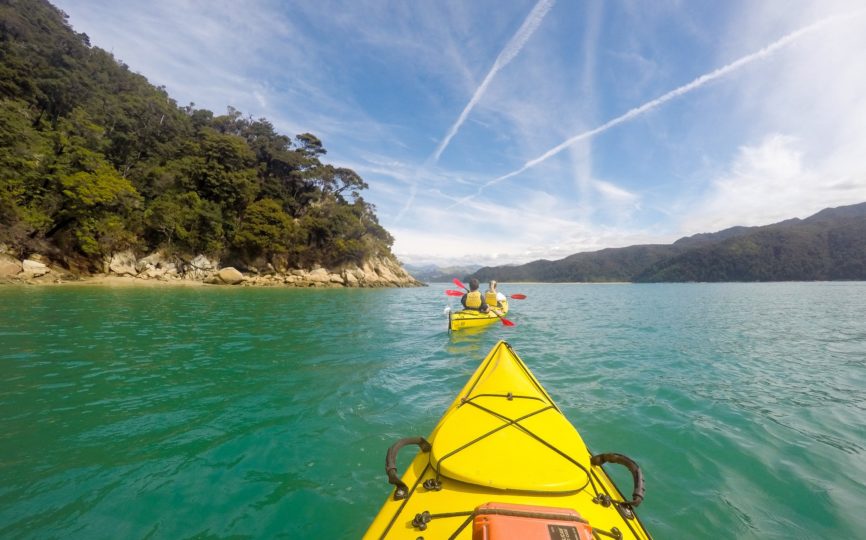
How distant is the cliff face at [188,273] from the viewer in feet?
80.6

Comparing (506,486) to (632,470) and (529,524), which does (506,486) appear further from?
A: (632,470)

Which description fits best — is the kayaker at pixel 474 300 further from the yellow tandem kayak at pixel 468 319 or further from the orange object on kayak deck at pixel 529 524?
the orange object on kayak deck at pixel 529 524

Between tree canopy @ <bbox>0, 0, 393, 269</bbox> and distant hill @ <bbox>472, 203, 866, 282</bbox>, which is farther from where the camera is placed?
distant hill @ <bbox>472, 203, 866, 282</bbox>

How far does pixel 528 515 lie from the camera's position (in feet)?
6.08

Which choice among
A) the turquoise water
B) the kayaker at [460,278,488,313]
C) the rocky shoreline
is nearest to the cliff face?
the rocky shoreline

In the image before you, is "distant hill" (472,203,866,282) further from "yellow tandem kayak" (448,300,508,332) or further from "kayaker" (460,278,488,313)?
"kayaker" (460,278,488,313)

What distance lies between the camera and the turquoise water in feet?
10.0

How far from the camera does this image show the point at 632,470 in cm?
248

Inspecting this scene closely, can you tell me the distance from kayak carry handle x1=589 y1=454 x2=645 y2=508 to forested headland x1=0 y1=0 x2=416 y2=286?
3954 centimetres

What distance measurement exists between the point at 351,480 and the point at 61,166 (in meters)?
40.9

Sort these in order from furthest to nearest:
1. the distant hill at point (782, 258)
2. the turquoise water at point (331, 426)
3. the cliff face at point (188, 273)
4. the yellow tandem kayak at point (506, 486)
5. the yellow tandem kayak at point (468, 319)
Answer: the distant hill at point (782, 258)
the cliff face at point (188, 273)
the yellow tandem kayak at point (468, 319)
the turquoise water at point (331, 426)
the yellow tandem kayak at point (506, 486)

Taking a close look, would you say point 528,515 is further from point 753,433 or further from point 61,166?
point 61,166

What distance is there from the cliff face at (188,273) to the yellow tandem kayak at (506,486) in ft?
120

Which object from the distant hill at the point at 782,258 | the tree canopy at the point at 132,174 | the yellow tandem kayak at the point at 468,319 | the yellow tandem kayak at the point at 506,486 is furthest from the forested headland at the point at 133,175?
the distant hill at the point at 782,258
